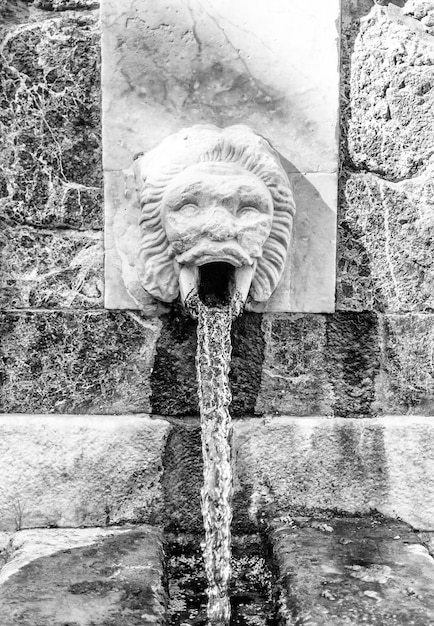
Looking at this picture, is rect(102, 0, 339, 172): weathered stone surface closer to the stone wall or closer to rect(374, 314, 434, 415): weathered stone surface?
the stone wall

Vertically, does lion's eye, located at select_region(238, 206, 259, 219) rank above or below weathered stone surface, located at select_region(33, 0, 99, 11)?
below

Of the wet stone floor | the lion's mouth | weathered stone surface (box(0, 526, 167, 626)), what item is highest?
the lion's mouth

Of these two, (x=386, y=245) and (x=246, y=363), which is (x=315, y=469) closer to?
(x=246, y=363)

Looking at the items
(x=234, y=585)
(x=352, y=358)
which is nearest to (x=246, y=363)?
(x=352, y=358)

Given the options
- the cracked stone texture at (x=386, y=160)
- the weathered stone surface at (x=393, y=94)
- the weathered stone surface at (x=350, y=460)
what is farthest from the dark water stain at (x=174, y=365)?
the weathered stone surface at (x=393, y=94)

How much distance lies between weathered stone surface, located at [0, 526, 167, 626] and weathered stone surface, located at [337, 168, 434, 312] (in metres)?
0.71

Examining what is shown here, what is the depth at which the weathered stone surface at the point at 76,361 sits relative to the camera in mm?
1657

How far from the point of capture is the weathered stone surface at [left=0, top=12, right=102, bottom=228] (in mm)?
1621

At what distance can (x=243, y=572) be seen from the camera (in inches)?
64.0

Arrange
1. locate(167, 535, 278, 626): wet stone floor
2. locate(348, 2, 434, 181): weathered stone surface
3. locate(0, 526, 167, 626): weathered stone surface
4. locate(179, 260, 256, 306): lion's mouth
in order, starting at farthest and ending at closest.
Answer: locate(348, 2, 434, 181): weathered stone surface < locate(179, 260, 256, 306): lion's mouth < locate(167, 535, 278, 626): wet stone floor < locate(0, 526, 167, 626): weathered stone surface

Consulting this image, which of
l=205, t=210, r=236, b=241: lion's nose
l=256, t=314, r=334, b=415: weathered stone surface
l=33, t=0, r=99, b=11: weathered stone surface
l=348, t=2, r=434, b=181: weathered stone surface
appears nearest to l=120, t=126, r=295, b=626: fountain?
l=205, t=210, r=236, b=241: lion's nose

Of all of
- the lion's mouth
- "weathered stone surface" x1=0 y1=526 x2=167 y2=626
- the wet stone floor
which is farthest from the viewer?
the lion's mouth

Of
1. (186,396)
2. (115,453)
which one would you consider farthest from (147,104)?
(115,453)

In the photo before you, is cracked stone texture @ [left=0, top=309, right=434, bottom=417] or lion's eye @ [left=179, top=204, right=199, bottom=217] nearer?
lion's eye @ [left=179, top=204, right=199, bottom=217]
